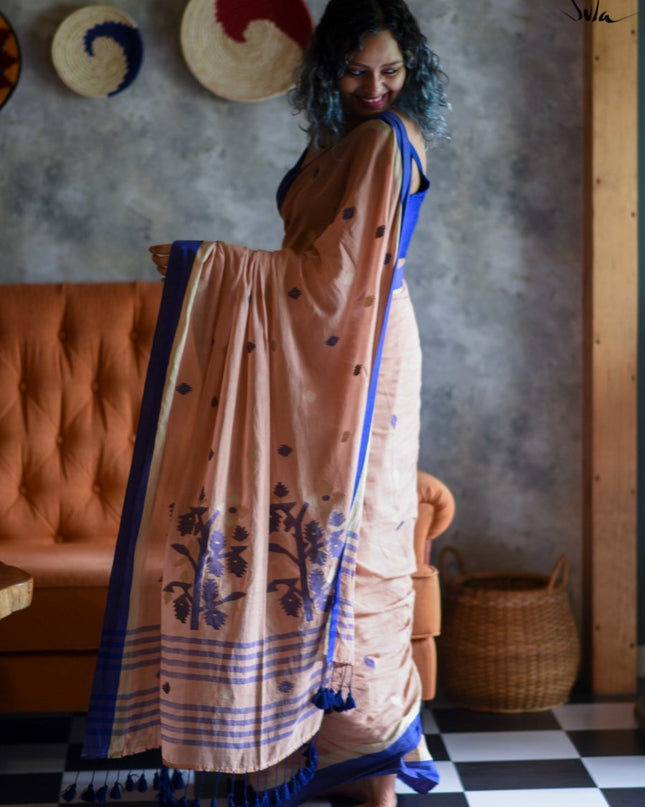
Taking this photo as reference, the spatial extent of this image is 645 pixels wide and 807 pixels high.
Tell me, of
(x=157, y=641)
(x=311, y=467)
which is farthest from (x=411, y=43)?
(x=157, y=641)

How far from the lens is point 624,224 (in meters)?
3.16

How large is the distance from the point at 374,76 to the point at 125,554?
3.82 ft

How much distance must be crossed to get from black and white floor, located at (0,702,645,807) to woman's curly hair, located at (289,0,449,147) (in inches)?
59.5

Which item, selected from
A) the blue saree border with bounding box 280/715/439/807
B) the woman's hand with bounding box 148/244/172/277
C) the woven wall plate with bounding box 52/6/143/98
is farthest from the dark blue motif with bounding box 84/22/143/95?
the blue saree border with bounding box 280/715/439/807

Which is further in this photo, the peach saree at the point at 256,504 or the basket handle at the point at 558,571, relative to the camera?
the basket handle at the point at 558,571

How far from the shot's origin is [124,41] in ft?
10.5

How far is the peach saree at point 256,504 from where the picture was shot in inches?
82.8

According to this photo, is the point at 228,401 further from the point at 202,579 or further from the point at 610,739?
the point at 610,739

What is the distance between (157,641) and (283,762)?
15.0 inches

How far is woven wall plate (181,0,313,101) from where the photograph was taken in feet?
10.5

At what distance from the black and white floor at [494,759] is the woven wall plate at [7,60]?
186 centimetres

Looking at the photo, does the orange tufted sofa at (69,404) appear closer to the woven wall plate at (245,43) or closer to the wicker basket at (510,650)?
the woven wall plate at (245,43)

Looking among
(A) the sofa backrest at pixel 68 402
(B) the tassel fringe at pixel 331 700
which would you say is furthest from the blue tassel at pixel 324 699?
(A) the sofa backrest at pixel 68 402
